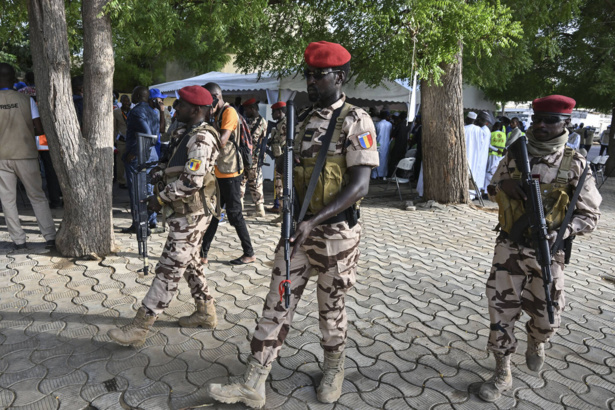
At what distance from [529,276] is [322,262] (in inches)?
49.9

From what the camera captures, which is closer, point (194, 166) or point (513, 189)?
point (513, 189)

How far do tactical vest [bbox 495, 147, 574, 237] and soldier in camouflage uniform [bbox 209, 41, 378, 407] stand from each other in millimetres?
974

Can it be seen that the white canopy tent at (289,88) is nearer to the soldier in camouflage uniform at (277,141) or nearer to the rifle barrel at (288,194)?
the soldier in camouflage uniform at (277,141)

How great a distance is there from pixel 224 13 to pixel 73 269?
10.2 feet

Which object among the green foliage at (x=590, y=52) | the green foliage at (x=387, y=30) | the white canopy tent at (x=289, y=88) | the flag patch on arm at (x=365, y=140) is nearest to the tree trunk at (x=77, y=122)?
the green foliage at (x=387, y=30)

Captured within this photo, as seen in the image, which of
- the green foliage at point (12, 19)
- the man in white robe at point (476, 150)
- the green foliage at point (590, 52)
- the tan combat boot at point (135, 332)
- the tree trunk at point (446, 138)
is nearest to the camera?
the tan combat boot at point (135, 332)

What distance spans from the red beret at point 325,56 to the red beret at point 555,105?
46.0 inches

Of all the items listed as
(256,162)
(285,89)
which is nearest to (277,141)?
(256,162)

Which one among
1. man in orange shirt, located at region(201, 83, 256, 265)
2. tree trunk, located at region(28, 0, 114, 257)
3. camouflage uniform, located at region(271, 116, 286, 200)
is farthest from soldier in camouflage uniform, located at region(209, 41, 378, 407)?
camouflage uniform, located at region(271, 116, 286, 200)

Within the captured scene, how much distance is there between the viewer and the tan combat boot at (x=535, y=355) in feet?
9.42

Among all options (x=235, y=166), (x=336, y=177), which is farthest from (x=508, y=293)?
(x=235, y=166)

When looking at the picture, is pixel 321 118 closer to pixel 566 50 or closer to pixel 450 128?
pixel 450 128

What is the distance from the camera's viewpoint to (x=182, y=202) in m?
3.01

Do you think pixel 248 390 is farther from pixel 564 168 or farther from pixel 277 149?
pixel 277 149
